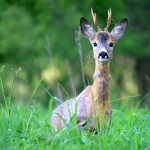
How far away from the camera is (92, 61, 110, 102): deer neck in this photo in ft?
28.2

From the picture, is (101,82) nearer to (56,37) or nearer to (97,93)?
(97,93)

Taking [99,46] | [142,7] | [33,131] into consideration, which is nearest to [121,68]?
[142,7]

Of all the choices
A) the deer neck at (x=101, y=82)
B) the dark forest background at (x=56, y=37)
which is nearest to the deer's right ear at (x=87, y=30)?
the deer neck at (x=101, y=82)

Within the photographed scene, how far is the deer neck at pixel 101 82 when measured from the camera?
8603 mm

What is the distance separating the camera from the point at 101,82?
8695 mm

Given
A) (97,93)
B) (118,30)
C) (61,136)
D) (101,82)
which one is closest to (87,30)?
(118,30)

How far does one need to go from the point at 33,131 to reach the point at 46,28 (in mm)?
14004

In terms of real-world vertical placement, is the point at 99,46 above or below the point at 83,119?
above

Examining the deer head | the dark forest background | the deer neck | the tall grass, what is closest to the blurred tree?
the dark forest background

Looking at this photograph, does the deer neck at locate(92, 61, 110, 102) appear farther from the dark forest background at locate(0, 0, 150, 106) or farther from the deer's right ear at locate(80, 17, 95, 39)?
the dark forest background at locate(0, 0, 150, 106)

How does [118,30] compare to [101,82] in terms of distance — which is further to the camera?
[118,30]

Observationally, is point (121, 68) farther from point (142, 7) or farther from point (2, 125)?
point (2, 125)

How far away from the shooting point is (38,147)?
6.88m

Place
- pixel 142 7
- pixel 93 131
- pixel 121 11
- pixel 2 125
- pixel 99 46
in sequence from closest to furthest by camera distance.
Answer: pixel 2 125, pixel 93 131, pixel 99 46, pixel 121 11, pixel 142 7
